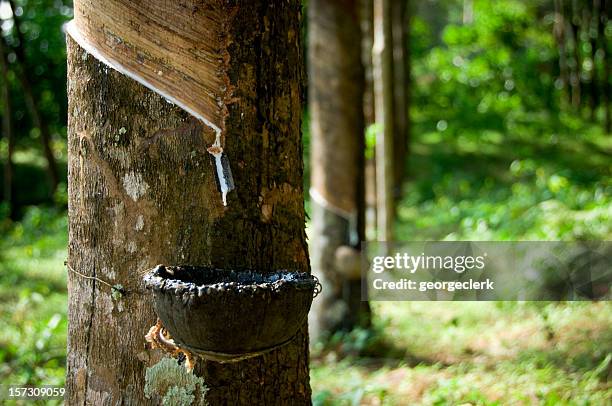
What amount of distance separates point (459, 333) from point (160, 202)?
3.53 m

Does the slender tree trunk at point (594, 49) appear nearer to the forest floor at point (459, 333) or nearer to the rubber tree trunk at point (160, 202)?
the forest floor at point (459, 333)

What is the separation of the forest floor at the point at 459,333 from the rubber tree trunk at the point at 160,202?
5.40 ft

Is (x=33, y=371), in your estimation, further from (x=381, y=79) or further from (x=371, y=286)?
(x=381, y=79)

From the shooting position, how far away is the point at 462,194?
33.1ft

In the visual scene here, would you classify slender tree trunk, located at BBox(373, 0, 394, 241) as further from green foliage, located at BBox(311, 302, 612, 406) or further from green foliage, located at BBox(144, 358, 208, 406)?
green foliage, located at BBox(144, 358, 208, 406)

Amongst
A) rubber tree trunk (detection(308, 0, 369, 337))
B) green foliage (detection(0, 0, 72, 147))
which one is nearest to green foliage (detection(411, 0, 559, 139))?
green foliage (detection(0, 0, 72, 147))

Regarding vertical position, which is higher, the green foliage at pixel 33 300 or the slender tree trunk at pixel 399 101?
the slender tree trunk at pixel 399 101

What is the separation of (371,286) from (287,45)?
12.7 ft

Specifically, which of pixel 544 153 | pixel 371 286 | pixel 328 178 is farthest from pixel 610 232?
pixel 544 153

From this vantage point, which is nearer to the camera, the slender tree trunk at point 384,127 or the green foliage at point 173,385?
the green foliage at point 173,385

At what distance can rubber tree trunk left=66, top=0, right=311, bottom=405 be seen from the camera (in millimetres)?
1445

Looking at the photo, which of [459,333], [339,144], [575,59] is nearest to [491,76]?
[575,59]

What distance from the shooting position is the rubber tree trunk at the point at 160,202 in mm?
1445

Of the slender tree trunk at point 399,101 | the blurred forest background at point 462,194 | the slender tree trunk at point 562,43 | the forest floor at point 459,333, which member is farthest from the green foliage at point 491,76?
the forest floor at point 459,333
